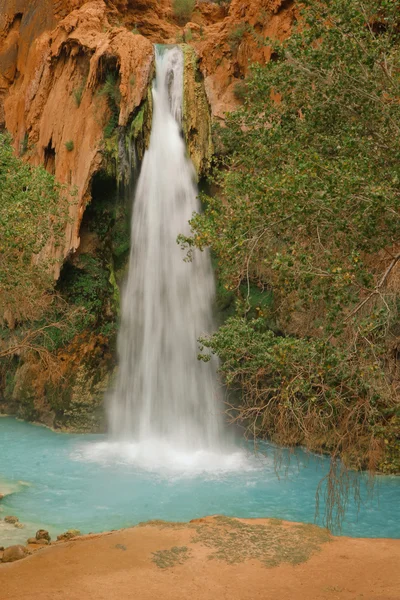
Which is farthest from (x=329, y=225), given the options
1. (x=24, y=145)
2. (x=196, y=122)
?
(x=24, y=145)

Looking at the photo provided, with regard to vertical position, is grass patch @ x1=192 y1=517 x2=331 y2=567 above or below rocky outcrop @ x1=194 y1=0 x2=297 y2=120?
below

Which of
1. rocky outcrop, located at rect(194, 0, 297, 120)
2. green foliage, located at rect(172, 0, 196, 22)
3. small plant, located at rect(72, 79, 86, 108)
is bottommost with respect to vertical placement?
small plant, located at rect(72, 79, 86, 108)

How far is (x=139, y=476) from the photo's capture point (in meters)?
16.5

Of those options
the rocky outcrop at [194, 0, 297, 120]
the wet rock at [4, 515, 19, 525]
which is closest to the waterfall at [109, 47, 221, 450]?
the rocky outcrop at [194, 0, 297, 120]

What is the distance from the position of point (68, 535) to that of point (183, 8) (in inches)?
1000

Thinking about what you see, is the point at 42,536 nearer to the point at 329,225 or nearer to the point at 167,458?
the point at 167,458

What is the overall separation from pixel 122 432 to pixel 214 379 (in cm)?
363

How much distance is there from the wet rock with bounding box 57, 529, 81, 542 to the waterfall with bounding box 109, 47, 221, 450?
8628 millimetres

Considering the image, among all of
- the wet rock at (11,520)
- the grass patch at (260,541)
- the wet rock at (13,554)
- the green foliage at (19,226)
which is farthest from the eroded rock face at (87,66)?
the grass patch at (260,541)

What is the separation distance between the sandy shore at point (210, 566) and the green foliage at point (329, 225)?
1.68 metres

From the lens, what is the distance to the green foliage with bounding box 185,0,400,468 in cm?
791

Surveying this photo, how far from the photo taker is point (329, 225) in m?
8.76

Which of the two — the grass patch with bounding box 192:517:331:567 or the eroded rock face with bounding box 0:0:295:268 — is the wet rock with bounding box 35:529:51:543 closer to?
the grass patch with bounding box 192:517:331:567

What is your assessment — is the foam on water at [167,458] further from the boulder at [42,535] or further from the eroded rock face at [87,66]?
the eroded rock face at [87,66]
